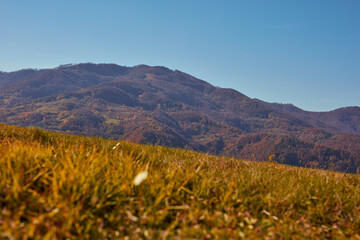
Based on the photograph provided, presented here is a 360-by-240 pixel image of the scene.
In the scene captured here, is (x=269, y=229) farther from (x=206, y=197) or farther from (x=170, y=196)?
(x=170, y=196)

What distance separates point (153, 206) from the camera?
4258 mm

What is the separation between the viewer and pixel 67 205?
3801mm

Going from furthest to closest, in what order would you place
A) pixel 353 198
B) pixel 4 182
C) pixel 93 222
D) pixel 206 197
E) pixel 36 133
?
1. pixel 36 133
2. pixel 353 198
3. pixel 206 197
4. pixel 4 182
5. pixel 93 222

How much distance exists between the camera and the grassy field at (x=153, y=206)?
356cm

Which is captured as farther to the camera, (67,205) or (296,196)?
(296,196)

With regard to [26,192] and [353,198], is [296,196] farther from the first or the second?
[26,192]

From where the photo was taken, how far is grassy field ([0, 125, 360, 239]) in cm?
356

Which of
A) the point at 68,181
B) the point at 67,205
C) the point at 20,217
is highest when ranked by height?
the point at 68,181

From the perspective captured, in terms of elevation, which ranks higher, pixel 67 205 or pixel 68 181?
pixel 68 181

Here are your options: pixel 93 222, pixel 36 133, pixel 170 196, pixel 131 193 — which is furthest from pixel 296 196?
pixel 36 133

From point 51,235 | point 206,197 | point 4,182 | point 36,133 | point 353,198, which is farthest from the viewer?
point 36,133

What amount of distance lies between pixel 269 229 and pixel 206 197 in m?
1.26

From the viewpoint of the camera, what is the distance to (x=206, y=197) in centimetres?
488

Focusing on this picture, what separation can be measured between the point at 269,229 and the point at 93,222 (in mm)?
2697
